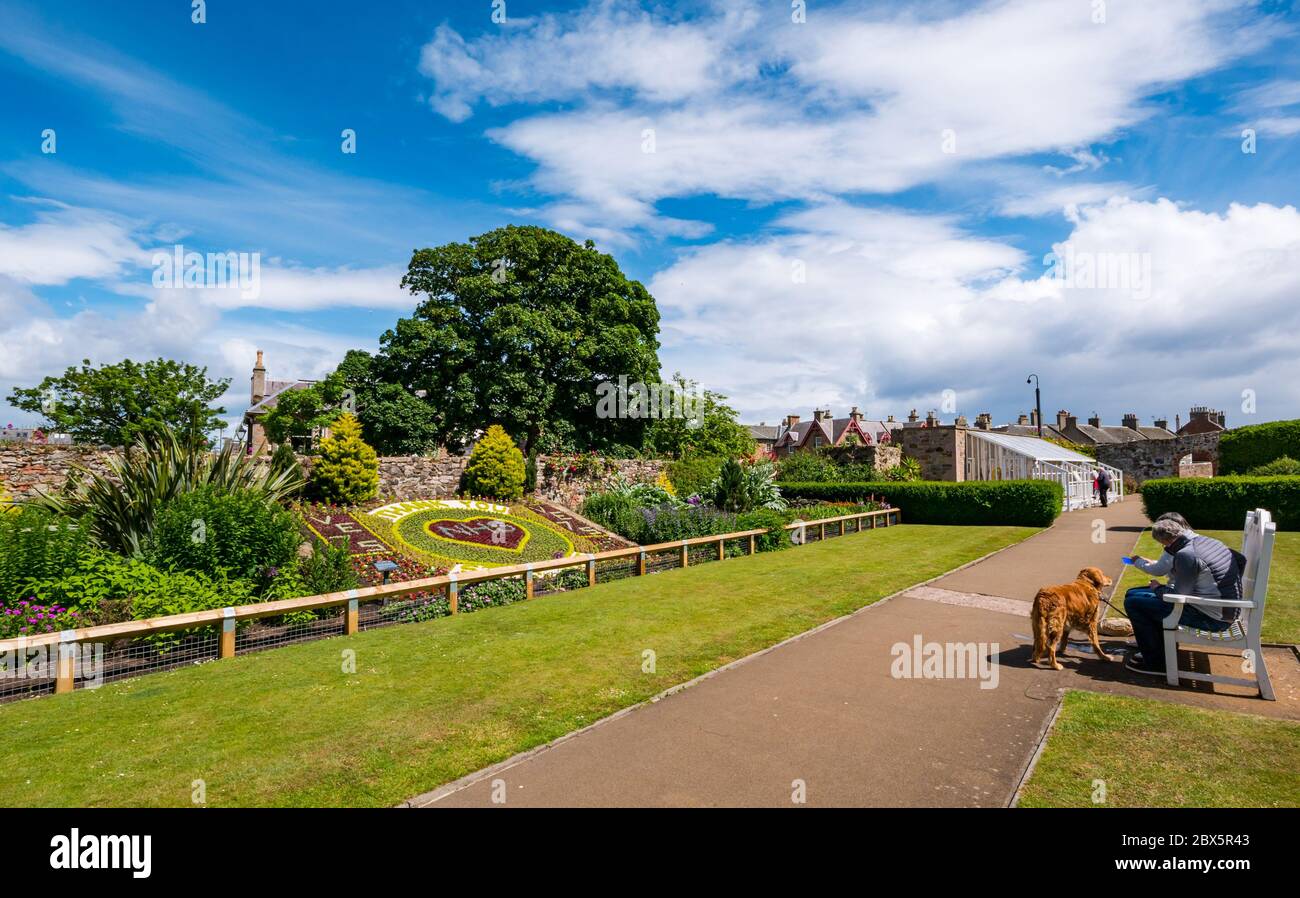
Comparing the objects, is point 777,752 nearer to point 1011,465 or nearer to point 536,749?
point 536,749

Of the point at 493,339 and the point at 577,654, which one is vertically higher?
the point at 493,339

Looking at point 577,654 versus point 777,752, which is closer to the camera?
point 777,752

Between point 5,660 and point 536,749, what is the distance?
20.1 ft

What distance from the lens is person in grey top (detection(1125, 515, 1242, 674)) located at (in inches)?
241

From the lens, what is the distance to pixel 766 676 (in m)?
6.90

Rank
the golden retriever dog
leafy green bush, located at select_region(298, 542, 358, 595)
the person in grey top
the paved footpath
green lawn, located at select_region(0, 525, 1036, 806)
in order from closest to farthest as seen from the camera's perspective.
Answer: the paved footpath → green lawn, located at select_region(0, 525, 1036, 806) → the person in grey top → the golden retriever dog → leafy green bush, located at select_region(298, 542, 358, 595)

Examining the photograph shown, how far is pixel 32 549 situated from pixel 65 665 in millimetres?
2449

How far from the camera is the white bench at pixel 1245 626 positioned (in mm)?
5824

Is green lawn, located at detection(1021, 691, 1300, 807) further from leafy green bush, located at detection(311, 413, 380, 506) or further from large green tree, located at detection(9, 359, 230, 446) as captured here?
large green tree, located at detection(9, 359, 230, 446)

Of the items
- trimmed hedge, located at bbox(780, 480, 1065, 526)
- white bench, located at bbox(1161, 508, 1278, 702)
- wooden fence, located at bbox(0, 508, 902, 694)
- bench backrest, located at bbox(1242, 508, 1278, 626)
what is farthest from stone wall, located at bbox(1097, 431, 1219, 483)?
white bench, located at bbox(1161, 508, 1278, 702)

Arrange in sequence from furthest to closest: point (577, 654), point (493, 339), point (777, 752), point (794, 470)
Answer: point (794, 470)
point (493, 339)
point (577, 654)
point (777, 752)

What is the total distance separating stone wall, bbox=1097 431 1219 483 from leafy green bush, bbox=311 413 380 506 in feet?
131

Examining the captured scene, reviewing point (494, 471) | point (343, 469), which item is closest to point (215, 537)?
point (343, 469)
